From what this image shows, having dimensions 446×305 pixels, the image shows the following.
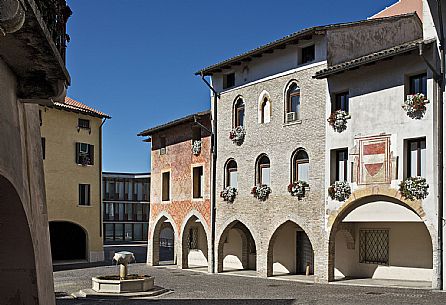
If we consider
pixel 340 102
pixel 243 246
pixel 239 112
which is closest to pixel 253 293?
pixel 340 102

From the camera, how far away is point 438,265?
1944cm

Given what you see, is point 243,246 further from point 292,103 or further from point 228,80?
point 292,103

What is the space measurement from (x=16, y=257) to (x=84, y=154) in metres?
31.5

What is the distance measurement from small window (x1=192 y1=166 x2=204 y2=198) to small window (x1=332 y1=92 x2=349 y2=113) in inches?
390

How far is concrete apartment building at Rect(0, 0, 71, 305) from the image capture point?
508 cm

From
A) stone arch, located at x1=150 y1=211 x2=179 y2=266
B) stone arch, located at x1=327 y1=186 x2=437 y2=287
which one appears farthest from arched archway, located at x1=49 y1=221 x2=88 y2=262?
stone arch, located at x1=327 y1=186 x2=437 y2=287

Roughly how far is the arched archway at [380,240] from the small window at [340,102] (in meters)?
3.50

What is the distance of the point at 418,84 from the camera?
2106 centimetres

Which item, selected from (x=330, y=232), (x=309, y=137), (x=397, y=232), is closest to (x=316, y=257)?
(x=330, y=232)

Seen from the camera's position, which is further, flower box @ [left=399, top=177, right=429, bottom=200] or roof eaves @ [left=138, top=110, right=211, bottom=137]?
roof eaves @ [left=138, top=110, right=211, bottom=137]

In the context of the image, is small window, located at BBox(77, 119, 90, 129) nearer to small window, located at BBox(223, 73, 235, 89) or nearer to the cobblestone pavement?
small window, located at BBox(223, 73, 235, 89)

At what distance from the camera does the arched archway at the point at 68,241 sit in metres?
37.3

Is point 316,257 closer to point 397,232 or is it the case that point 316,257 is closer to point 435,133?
point 397,232

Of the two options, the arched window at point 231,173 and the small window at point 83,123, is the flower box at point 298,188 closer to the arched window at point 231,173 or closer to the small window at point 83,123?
the arched window at point 231,173
